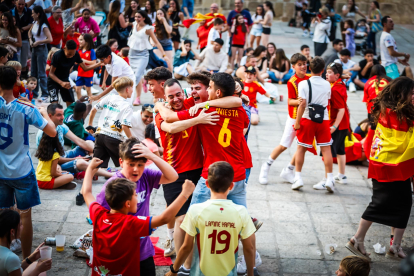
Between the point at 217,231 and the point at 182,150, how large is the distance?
4.44 ft

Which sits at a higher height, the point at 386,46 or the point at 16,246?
the point at 386,46

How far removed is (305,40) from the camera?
20.2m

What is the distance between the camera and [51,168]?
6.84m

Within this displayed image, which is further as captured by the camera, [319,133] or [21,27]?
[21,27]

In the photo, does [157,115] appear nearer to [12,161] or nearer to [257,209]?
[12,161]

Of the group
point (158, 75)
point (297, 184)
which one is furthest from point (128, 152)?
point (297, 184)

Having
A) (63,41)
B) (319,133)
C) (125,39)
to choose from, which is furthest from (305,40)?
(319,133)

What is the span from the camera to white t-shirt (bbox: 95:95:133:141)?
21.3 feet

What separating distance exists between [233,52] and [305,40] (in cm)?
650

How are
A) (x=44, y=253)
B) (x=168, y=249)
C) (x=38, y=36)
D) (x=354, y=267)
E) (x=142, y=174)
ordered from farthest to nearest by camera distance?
1. (x=38, y=36)
2. (x=168, y=249)
3. (x=44, y=253)
4. (x=142, y=174)
5. (x=354, y=267)

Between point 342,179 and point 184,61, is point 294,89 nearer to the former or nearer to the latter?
point 342,179

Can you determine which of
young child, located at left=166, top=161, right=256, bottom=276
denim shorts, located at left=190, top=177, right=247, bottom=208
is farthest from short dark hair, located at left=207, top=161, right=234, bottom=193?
denim shorts, located at left=190, top=177, right=247, bottom=208

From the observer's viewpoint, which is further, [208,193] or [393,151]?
[393,151]

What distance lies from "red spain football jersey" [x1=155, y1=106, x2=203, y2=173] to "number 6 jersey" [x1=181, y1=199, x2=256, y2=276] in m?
1.13
